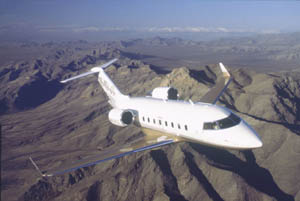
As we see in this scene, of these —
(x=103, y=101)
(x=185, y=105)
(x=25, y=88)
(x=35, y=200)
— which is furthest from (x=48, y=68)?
(x=185, y=105)

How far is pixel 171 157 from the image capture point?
33969 mm

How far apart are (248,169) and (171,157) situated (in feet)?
35.6

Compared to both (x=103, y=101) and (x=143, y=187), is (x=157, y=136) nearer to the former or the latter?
(x=143, y=187)

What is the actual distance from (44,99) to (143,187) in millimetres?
100872

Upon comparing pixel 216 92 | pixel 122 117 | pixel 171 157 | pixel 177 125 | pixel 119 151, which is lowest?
pixel 171 157

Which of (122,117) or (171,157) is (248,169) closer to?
(171,157)

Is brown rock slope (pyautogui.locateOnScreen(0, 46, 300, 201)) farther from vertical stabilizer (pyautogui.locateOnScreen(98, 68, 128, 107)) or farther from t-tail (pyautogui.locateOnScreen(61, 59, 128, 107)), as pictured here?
vertical stabilizer (pyautogui.locateOnScreen(98, 68, 128, 107))

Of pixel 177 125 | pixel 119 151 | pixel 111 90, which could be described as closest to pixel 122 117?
pixel 119 151

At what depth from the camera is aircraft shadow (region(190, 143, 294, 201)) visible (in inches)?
1134

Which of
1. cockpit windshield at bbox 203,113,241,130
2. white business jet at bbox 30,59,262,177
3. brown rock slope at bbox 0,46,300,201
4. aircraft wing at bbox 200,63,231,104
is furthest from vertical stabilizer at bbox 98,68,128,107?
cockpit windshield at bbox 203,113,241,130

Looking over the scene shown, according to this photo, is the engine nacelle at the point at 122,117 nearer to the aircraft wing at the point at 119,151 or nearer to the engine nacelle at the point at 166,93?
the aircraft wing at the point at 119,151

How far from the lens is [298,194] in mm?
28250

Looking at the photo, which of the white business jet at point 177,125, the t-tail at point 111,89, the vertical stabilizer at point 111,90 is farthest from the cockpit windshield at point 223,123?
the vertical stabilizer at point 111,90

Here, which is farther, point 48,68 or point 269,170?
point 48,68
